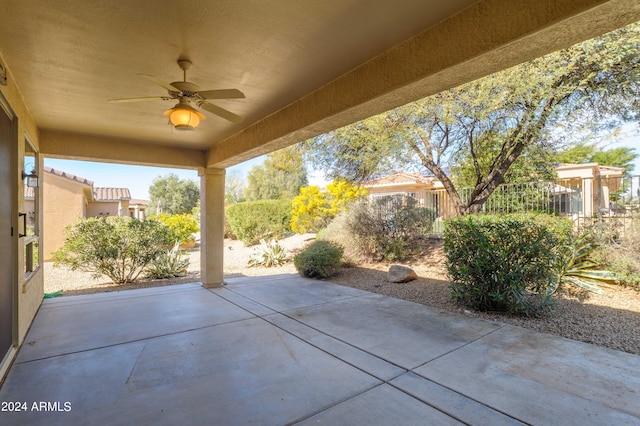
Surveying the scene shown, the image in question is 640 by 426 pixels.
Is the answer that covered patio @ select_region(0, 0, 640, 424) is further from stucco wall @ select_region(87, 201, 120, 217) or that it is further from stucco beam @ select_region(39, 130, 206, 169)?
stucco wall @ select_region(87, 201, 120, 217)

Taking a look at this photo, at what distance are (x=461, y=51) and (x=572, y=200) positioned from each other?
7.59 metres

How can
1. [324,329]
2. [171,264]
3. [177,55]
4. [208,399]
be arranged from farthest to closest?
[171,264] < [324,329] < [177,55] < [208,399]

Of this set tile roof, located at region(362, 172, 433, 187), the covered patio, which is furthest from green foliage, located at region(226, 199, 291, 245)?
the covered patio

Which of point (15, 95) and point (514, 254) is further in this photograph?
point (514, 254)

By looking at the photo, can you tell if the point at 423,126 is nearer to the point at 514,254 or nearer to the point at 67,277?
the point at 514,254

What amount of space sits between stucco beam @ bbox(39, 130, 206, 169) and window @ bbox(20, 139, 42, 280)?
17.0 inches

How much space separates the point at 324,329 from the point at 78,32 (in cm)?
402

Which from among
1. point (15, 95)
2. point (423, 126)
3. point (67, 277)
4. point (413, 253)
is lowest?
point (67, 277)

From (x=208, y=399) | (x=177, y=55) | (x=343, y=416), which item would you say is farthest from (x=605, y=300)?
(x=177, y=55)

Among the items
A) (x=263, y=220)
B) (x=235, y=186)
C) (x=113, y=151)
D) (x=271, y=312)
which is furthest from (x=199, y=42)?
(x=235, y=186)

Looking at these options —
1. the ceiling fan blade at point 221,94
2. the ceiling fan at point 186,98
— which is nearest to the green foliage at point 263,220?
the ceiling fan at point 186,98

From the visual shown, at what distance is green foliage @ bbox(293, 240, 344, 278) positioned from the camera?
825 cm

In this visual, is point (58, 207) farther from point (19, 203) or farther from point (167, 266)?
point (19, 203)

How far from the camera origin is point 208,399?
8.85 feet
